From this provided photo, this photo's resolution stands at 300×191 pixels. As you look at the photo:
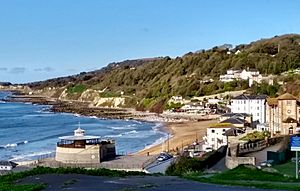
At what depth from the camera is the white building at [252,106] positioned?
70750 mm

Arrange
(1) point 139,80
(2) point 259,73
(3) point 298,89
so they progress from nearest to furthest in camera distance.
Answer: (3) point 298,89 < (2) point 259,73 < (1) point 139,80

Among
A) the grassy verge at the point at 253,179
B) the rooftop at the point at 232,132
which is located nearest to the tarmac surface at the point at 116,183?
the grassy verge at the point at 253,179

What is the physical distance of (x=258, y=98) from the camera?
7200cm

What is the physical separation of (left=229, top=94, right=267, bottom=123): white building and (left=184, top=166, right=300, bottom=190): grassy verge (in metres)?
51.7

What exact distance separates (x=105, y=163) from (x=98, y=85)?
496 ft

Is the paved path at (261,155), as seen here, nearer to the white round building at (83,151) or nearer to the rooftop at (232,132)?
the rooftop at (232,132)

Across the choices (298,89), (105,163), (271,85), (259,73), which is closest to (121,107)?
(259,73)

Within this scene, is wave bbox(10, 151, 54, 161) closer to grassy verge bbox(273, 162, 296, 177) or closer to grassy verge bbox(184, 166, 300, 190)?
grassy verge bbox(273, 162, 296, 177)

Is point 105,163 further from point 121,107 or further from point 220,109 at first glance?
point 121,107

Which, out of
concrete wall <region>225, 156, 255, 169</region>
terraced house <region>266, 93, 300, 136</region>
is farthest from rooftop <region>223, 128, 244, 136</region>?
concrete wall <region>225, 156, 255, 169</region>

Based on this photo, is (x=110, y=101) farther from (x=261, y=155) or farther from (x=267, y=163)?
(x=267, y=163)

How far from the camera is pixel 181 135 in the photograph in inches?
2800

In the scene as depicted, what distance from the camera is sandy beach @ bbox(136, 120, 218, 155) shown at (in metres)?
56.5

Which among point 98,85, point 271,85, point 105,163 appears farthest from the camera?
point 98,85
